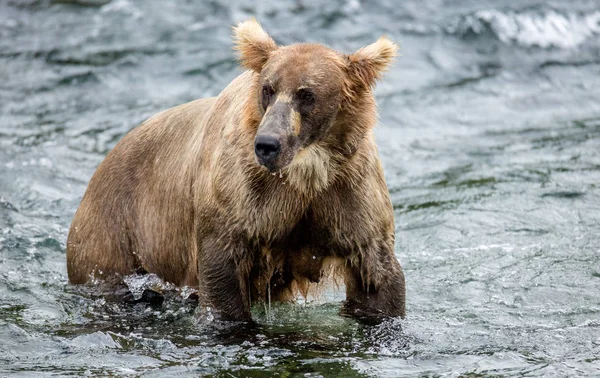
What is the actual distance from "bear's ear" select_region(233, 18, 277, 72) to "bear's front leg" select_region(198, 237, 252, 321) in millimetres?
1175

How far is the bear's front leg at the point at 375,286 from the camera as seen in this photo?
263 inches

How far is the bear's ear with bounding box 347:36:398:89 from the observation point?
629cm

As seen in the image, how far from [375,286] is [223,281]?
103 cm

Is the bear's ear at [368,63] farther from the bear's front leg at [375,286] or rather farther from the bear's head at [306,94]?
the bear's front leg at [375,286]

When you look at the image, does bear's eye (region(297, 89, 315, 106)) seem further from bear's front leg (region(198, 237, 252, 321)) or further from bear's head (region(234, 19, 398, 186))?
bear's front leg (region(198, 237, 252, 321))

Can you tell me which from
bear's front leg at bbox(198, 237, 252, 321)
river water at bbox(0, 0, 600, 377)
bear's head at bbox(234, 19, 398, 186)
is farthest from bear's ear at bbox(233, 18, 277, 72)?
river water at bbox(0, 0, 600, 377)

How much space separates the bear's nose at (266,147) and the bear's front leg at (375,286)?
3.85ft

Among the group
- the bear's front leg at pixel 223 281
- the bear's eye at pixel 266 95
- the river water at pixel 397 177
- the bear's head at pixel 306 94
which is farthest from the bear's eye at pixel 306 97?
the river water at pixel 397 177

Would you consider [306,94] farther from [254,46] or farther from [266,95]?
[254,46]

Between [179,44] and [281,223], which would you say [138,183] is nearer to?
[281,223]

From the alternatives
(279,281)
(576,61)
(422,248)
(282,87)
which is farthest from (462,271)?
(576,61)

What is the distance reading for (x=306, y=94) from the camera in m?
6.04

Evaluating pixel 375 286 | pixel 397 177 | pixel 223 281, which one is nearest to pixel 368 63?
pixel 375 286

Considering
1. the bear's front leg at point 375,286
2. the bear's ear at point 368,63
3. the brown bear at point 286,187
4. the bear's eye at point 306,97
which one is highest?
the bear's ear at point 368,63
